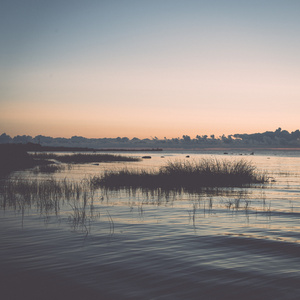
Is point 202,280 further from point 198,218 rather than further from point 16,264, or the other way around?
point 198,218

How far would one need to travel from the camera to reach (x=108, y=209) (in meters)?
16.2

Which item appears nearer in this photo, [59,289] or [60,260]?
[59,289]

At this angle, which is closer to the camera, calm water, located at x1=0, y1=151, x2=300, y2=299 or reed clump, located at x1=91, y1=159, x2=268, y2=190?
calm water, located at x1=0, y1=151, x2=300, y2=299

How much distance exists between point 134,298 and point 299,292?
10.2 ft

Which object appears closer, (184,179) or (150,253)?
(150,253)

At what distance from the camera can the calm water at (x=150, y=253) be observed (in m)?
6.56

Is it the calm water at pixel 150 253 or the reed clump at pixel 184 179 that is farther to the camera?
the reed clump at pixel 184 179

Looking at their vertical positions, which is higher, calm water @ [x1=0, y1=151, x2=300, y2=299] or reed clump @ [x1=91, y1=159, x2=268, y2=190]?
reed clump @ [x1=91, y1=159, x2=268, y2=190]

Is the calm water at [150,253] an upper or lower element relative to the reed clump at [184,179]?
lower

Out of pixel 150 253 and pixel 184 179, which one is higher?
pixel 184 179

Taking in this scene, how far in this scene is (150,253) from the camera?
29.1 ft

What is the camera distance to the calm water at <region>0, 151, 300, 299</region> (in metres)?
6.56

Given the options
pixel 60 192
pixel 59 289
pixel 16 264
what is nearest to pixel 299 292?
pixel 59 289

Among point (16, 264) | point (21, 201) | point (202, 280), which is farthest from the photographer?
point (21, 201)
